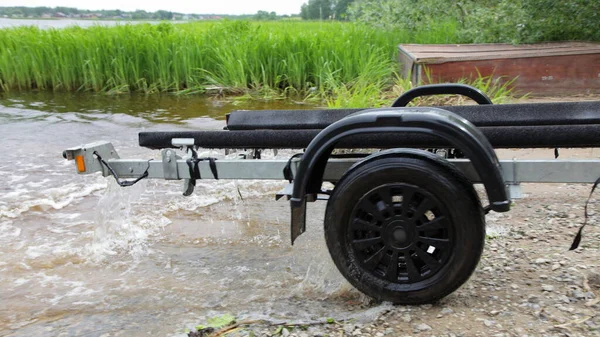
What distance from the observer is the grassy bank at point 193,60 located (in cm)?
1068

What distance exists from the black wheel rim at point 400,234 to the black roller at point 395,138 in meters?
0.35

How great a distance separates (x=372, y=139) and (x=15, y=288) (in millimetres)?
2456

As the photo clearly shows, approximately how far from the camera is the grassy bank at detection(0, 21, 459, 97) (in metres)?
10.7

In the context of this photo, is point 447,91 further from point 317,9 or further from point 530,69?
point 317,9

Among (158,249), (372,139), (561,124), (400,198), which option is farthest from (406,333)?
(158,249)

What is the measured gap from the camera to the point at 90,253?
447 cm

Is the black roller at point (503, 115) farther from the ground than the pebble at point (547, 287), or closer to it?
farther from the ground

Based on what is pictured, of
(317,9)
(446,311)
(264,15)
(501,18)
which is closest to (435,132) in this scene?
(446,311)

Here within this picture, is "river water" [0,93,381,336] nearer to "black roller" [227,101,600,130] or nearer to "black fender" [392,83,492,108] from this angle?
"black roller" [227,101,600,130]

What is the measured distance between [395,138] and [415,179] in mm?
403

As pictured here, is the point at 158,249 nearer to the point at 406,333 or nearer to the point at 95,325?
the point at 95,325

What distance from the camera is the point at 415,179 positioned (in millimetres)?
2828

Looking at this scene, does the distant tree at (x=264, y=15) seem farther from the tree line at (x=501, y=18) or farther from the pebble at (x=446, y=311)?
the pebble at (x=446, y=311)

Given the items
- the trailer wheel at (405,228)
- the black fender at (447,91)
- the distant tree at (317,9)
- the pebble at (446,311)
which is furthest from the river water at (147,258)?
the distant tree at (317,9)
